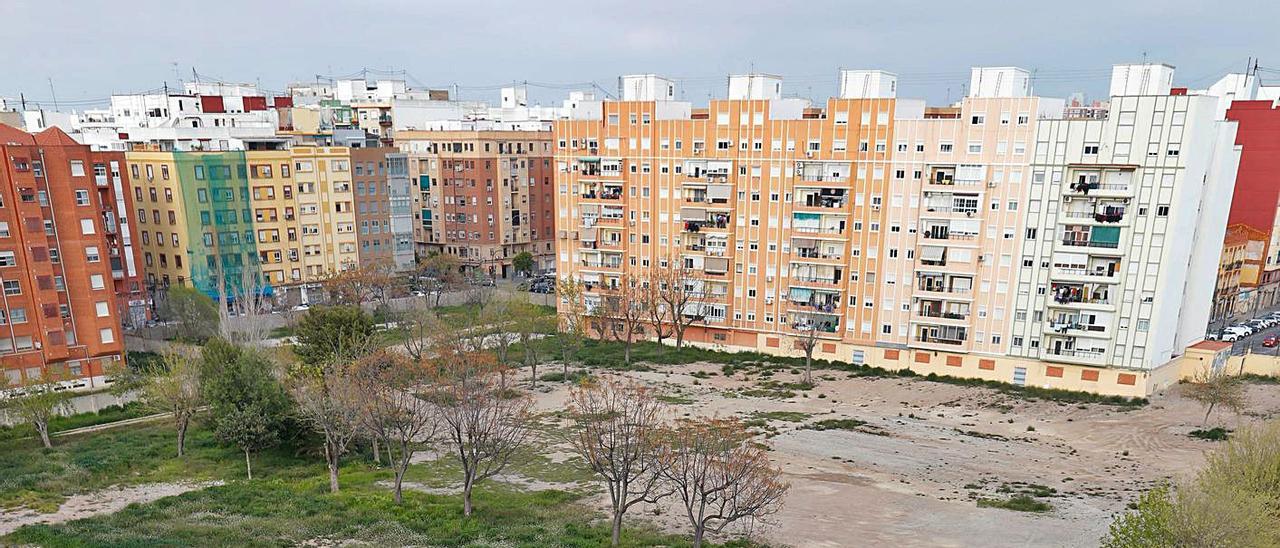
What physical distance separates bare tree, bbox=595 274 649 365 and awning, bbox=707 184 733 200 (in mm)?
11843

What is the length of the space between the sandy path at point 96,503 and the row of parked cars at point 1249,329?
298 feet

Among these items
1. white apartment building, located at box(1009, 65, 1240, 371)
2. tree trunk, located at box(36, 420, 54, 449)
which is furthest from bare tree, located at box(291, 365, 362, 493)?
white apartment building, located at box(1009, 65, 1240, 371)

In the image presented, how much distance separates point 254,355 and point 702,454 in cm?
3172

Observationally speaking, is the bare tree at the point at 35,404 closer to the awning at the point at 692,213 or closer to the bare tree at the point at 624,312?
the bare tree at the point at 624,312

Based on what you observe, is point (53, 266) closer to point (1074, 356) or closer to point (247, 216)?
point (247, 216)

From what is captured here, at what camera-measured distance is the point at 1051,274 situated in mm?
59562

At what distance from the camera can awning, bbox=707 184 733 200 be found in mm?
69188

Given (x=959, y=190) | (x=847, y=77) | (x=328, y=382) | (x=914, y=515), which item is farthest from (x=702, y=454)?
(x=847, y=77)

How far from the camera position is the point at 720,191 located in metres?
69.4

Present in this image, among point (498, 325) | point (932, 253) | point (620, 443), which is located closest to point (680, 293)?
point (498, 325)

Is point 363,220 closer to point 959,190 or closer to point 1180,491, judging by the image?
point 959,190

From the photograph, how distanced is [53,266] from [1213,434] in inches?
3410

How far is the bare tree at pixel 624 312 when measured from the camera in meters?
72.6

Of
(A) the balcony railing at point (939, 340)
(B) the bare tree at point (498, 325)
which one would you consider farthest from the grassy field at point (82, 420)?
(A) the balcony railing at point (939, 340)
